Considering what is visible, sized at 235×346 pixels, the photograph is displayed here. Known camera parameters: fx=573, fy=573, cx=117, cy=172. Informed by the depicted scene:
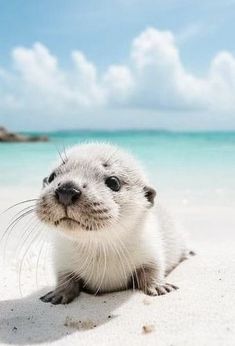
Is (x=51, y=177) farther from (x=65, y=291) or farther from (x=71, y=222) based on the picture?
(x=65, y=291)

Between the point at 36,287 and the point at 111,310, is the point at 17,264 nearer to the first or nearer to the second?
the point at 36,287

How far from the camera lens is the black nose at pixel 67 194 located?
402cm

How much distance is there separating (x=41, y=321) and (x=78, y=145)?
1.64 m

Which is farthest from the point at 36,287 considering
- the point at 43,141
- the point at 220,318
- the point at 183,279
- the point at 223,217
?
the point at 43,141

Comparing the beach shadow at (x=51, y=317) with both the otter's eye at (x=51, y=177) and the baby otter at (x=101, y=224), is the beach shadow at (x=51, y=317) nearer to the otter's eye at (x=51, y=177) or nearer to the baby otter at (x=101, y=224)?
the baby otter at (x=101, y=224)

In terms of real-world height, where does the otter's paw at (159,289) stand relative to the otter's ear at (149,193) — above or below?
below

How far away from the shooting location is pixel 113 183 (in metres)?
4.56

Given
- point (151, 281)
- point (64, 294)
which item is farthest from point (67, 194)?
point (151, 281)

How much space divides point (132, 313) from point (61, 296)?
75 cm

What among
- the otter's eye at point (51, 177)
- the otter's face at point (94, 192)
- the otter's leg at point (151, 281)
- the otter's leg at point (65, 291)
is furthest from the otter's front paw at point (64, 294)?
the otter's eye at point (51, 177)

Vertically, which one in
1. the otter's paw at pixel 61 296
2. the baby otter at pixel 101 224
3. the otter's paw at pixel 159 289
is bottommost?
the otter's paw at pixel 61 296

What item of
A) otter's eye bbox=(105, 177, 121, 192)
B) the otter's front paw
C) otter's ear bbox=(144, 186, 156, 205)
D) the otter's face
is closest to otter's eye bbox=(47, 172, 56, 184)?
the otter's face

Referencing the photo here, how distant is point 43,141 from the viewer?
4644 cm

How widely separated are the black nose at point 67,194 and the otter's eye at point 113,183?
0.50m
